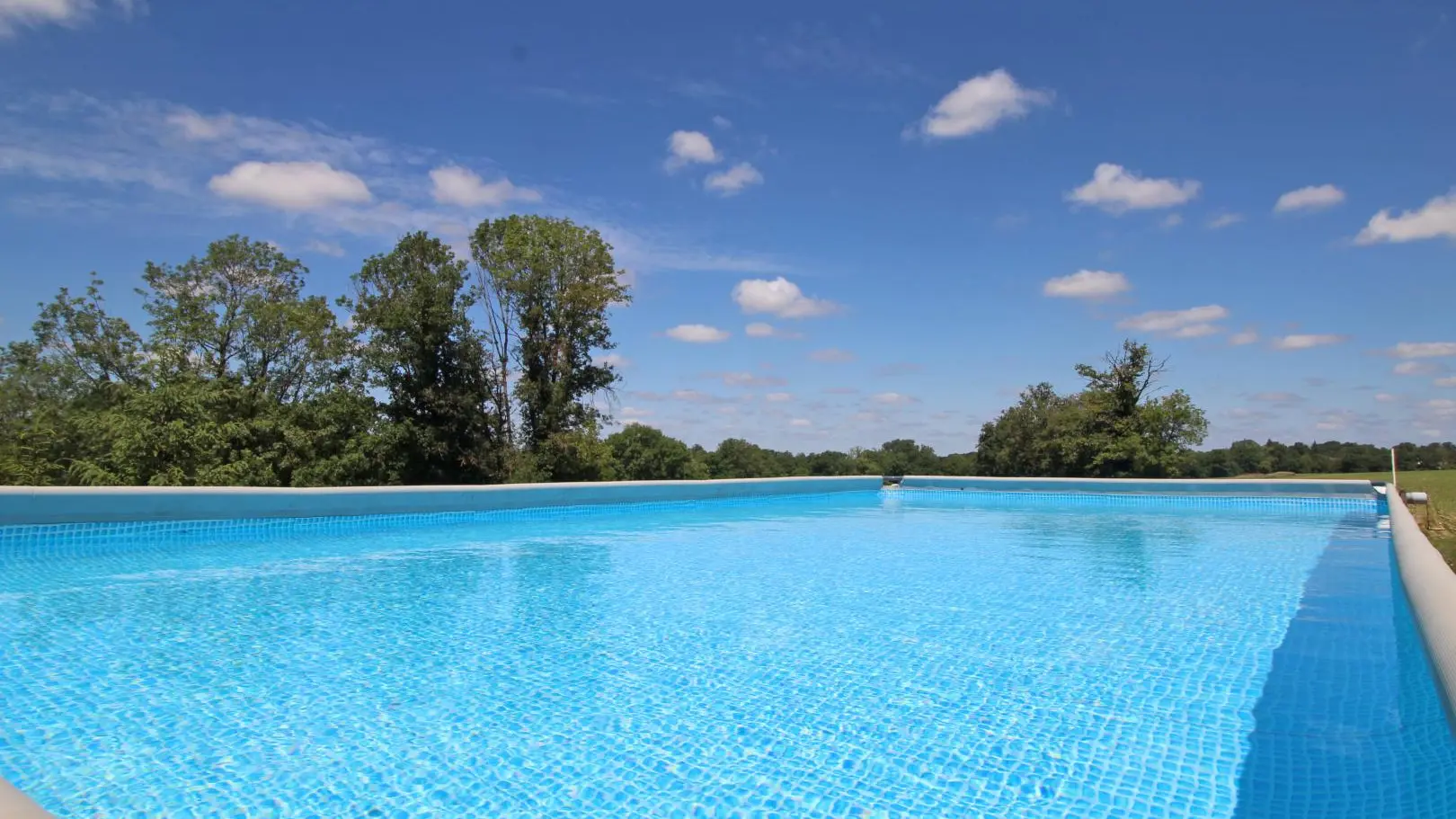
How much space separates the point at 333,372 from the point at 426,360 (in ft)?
6.59

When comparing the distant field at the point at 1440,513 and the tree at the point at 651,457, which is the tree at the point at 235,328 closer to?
the tree at the point at 651,457

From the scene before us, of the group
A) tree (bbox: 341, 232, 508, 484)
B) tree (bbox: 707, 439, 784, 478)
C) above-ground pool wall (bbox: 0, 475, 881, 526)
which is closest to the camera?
above-ground pool wall (bbox: 0, 475, 881, 526)

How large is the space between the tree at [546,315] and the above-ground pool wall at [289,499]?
3.68 meters

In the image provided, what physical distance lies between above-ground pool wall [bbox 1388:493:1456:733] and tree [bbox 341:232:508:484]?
524 inches

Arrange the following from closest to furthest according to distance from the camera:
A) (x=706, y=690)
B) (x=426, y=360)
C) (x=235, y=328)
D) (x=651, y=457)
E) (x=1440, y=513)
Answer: (x=706, y=690)
(x=1440, y=513)
(x=426, y=360)
(x=235, y=328)
(x=651, y=457)

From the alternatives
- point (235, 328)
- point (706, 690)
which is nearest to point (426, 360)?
point (235, 328)

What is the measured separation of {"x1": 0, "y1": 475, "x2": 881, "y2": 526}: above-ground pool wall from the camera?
Answer: 22.0 ft

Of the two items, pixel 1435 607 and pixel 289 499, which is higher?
pixel 289 499

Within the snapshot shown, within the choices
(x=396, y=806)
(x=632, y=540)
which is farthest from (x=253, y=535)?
(x=396, y=806)

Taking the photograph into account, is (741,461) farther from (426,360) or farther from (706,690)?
(706,690)

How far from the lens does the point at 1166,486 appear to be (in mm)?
14742

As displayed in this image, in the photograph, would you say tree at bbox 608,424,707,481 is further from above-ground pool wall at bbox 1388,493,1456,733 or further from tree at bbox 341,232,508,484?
above-ground pool wall at bbox 1388,493,1456,733

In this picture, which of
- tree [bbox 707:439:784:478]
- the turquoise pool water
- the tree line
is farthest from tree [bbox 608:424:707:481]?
the turquoise pool water

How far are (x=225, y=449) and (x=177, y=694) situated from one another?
11296 mm
